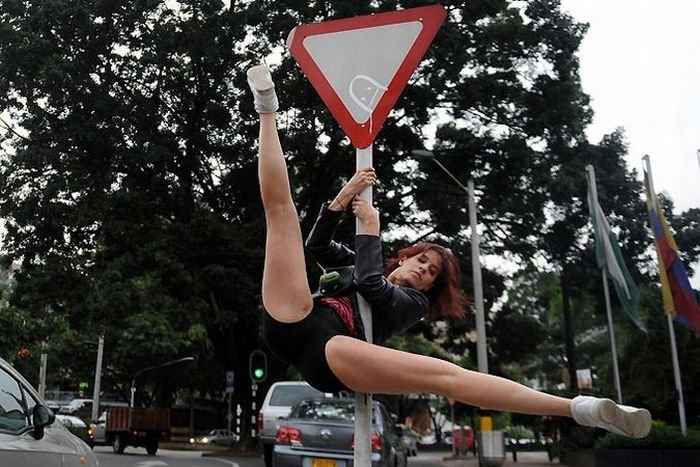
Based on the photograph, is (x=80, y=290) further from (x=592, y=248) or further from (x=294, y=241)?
(x=294, y=241)

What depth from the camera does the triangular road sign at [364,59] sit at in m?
3.07

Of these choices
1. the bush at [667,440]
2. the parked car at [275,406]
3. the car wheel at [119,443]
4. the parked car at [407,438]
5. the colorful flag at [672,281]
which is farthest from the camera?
the car wheel at [119,443]

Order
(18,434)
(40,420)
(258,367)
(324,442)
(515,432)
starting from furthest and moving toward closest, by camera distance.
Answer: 1. (515,432)
2. (258,367)
3. (324,442)
4. (40,420)
5. (18,434)

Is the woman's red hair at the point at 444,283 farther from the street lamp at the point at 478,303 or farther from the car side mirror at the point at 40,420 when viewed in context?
the street lamp at the point at 478,303

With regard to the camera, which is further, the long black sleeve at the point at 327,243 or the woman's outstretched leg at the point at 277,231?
the long black sleeve at the point at 327,243

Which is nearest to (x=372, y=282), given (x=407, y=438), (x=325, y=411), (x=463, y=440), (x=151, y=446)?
(x=325, y=411)

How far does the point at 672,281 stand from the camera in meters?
14.1

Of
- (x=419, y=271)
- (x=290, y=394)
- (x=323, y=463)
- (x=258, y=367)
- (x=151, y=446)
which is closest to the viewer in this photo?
(x=419, y=271)

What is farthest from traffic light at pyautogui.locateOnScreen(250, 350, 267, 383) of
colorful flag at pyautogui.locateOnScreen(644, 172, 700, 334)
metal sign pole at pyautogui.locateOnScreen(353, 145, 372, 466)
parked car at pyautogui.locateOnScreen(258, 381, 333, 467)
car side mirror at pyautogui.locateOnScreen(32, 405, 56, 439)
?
metal sign pole at pyautogui.locateOnScreen(353, 145, 372, 466)

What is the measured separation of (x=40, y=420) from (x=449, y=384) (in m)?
2.97

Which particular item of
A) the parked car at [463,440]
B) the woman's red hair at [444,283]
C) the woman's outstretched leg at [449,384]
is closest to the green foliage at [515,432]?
the parked car at [463,440]

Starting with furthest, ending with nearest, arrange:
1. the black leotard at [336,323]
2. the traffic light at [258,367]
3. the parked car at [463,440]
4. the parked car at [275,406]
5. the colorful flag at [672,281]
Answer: the parked car at [463,440] < the traffic light at [258,367] < the colorful flag at [672,281] < the parked car at [275,406] < the black leotard at [336,323]

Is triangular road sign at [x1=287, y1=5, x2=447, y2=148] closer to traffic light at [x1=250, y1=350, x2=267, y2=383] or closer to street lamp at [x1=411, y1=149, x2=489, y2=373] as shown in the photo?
street lamp at [x1=411, y1=149, x2=489, y2=373]

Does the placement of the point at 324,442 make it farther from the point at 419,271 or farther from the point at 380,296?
the point at 380,296
